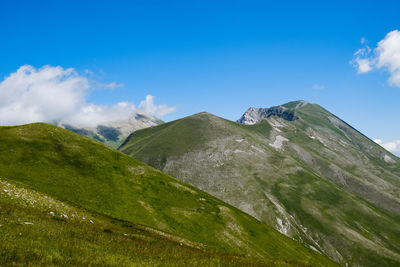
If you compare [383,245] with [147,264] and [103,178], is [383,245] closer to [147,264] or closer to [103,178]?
[103,178]

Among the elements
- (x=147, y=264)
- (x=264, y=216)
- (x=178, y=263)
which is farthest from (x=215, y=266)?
(x=264, y=216)

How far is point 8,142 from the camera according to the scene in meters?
63.2

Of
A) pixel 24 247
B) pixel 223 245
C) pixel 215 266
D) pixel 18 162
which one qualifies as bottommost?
pixel 223 245

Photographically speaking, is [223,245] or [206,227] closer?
[223,245]

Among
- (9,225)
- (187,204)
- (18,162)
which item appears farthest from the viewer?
(187,204)

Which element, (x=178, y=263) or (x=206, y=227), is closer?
(x=178, y=263)

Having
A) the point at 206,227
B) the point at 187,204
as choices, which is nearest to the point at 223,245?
the point at 206,227

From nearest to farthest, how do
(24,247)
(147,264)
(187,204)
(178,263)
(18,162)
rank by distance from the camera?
(24,247) < (147,264) < (178,263) < (18,162) < (187,204)

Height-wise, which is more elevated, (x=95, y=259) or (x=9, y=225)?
(x=95, y=259)

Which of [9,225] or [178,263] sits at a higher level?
[178,263]

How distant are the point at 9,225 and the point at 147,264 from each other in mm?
9081

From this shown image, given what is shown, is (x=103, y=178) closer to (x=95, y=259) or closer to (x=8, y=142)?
(x=8, y=142)

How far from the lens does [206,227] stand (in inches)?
2425

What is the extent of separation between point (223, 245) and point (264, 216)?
399 feet
